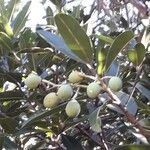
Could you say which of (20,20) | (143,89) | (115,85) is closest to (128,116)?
(115,85)

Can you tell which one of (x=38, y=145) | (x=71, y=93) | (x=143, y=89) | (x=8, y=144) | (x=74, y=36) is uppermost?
(x=74, y=36)

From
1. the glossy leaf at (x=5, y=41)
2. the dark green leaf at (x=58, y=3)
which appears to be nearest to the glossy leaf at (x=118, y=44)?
the glossy leaf at (x=5, y=41)

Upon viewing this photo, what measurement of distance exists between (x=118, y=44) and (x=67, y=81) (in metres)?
0.28

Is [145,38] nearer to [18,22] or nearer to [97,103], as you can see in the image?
[97,103]

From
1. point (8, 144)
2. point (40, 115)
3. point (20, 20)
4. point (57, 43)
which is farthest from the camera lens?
point (20, 20)

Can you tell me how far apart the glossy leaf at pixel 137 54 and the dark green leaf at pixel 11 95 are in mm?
492

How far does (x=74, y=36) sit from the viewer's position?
3.74 feet

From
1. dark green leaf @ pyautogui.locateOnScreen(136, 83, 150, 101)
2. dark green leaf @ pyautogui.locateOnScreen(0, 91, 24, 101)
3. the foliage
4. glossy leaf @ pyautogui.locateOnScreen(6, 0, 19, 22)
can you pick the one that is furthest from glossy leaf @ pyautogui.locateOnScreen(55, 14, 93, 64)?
glossy leaf @ pyautogui.locateOnScreen(6, 0, 19, 22)

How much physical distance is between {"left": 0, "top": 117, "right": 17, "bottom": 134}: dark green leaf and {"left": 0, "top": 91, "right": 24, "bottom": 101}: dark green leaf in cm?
16

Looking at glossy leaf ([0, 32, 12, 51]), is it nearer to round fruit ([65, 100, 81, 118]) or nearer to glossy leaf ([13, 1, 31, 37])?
glossy leaf ([13, 1, 31, 37])

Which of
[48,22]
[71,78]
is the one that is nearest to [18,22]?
[48,22]

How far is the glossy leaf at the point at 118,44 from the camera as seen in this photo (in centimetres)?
115

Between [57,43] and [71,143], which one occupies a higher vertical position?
[57,43]

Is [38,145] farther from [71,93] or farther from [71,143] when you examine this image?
[71,93]
